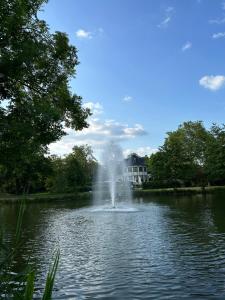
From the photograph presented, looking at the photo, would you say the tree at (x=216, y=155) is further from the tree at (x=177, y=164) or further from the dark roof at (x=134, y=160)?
the dark roof at (x=134, y=160)

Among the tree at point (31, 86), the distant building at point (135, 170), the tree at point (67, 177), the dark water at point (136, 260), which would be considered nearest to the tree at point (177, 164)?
the tree at point (67, 177)

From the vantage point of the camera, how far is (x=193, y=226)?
89.4 feet

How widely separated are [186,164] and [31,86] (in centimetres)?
7714

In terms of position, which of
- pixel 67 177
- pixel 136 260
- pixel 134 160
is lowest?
pixel 136 260

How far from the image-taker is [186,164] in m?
91.0

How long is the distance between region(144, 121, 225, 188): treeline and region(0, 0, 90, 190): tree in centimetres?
7079

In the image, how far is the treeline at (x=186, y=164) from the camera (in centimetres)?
8588

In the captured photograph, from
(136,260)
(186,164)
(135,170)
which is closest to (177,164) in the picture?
(186,164)

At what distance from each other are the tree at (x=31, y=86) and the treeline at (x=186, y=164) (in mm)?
70790

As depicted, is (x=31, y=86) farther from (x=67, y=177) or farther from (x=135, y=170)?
(x=135, y=170)

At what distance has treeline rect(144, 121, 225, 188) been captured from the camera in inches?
3381

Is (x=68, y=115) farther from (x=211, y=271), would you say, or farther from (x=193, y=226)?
(x=193, y=226)

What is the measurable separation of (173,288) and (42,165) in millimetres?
8146

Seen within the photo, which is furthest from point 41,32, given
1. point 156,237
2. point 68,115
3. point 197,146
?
point 197,146
